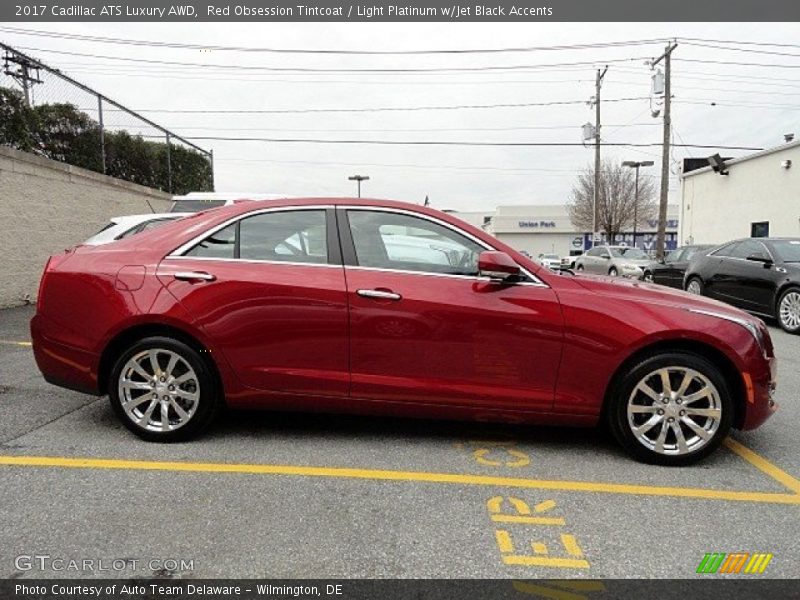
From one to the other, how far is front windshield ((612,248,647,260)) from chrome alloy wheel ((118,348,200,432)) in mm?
20864

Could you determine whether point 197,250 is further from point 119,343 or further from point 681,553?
point 681,553

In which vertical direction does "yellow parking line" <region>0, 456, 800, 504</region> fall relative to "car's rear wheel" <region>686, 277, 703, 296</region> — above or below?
below

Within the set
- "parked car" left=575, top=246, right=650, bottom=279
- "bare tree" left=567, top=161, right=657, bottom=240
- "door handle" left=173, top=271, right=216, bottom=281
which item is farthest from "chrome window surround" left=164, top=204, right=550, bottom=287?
"bare tree" left=567, top=161, right=657, bottom=240

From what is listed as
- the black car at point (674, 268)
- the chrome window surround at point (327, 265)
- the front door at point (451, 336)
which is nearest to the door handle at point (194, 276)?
the chrome window surround at point (327, 265)

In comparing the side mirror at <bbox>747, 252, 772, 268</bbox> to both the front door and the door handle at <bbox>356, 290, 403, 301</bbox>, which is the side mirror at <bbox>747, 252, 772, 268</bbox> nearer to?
the front door

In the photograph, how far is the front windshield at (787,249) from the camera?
9.00 metres

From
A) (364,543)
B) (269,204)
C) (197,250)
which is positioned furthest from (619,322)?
(197,250)

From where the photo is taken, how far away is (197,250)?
370 cm

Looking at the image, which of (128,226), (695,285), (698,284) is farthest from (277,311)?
(695,285)

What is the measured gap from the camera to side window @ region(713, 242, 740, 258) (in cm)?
1016

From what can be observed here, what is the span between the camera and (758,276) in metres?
9.34

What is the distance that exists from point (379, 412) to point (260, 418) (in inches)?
43.1

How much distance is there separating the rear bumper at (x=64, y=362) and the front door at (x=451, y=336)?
5.81 ft

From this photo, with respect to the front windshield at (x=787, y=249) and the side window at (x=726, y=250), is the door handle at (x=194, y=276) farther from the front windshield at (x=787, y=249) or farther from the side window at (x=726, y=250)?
the side window at (x=726, y=250)
